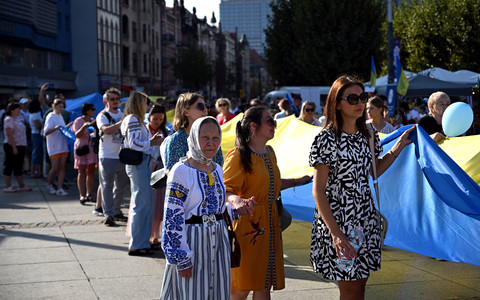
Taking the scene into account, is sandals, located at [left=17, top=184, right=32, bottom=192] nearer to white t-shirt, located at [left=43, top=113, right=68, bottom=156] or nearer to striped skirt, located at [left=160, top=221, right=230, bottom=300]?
white t-shirt, located at [left=43, top=113, right=68, bottom=156]

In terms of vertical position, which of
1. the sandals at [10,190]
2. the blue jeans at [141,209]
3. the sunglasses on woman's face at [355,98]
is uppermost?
the sunglasses on woman's face at [355,98]

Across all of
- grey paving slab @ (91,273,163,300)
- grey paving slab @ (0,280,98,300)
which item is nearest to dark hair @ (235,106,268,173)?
grey paving slab @ (91,273,163,300)

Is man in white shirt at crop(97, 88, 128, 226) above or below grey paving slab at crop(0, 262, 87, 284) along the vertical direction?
above

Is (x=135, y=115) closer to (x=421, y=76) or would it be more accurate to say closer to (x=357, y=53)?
(x=421, y=76)

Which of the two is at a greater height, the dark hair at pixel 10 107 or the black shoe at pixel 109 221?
the dark hair at pixel 10 107

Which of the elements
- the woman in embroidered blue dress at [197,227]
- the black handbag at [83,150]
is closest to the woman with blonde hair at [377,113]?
the woman in embroidered blue dress at [197,227]

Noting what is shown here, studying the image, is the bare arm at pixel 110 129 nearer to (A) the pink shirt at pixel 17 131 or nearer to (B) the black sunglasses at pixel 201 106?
(B) the black sunglasses at pixel 201 106

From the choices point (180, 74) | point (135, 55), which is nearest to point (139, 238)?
point (135, 55)

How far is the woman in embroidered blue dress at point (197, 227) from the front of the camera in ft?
12.9

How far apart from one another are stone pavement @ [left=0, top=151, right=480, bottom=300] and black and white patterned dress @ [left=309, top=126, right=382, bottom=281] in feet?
6.40

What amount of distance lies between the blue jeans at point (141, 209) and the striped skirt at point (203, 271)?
3.85 meters

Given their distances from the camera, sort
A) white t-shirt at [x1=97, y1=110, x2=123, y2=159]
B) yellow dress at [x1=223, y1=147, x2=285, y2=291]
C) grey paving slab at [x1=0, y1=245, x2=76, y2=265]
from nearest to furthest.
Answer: yellow dress at [x1=223, y1=147, x2=285, y2=291] < grey paving slab at [x1=0, y1=245, x2=76, y2=265] < white t-shirt at [x1=97, y1=110, x2=123, y2=159]

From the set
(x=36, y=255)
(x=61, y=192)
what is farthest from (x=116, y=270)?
(x=61, y=192)

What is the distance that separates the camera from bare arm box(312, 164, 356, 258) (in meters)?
4.07
